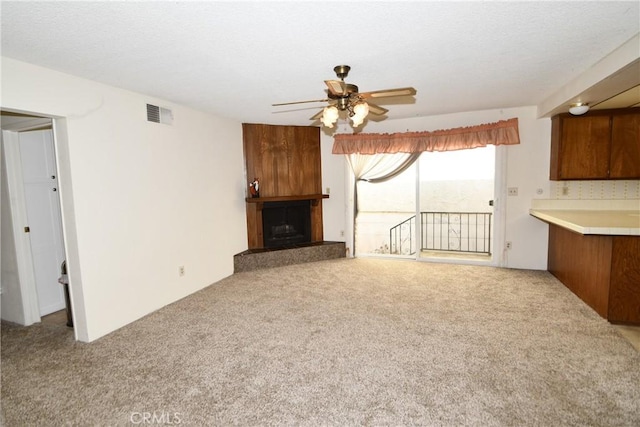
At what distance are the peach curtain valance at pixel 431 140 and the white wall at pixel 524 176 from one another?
156mm

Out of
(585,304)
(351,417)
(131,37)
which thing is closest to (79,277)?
(131,37)

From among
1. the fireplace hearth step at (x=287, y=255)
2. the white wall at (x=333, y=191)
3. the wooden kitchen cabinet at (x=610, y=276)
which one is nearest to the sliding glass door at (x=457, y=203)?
the white wall at (x=333, y=191)

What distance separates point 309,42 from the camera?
87.4 inches

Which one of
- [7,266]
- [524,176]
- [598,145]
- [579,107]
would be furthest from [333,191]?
[7,266]

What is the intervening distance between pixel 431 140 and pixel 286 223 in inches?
106

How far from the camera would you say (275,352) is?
8.59 feet

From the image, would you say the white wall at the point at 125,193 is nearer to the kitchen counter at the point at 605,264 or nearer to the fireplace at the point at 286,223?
the fireplace at the point at 286,223

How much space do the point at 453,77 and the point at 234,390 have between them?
10.6 feet

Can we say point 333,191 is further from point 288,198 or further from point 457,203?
point 457,203

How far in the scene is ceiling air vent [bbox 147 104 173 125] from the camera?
11.4 feet

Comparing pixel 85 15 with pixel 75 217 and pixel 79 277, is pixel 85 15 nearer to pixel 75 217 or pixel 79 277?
pixel 75 217

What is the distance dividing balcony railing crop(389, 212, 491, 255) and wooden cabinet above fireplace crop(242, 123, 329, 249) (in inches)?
66.8

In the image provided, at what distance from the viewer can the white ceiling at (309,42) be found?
1.81 metres

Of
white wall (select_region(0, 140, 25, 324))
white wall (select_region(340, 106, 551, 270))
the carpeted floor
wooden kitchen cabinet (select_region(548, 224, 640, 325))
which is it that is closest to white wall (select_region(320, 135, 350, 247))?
white wall (select_region(340, 106, 551, 270))
